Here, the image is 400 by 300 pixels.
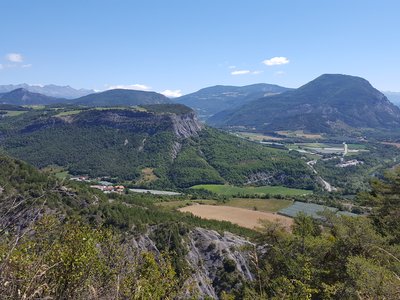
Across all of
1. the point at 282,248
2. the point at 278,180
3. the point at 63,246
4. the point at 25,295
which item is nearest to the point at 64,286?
the point at 63,246

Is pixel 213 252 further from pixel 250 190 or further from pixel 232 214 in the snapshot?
pixel 250 190

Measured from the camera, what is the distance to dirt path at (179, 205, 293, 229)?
99625mm

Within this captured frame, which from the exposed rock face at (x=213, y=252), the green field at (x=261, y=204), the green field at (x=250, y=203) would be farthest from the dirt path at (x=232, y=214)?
the exposed rock face at (x=213, y=252)

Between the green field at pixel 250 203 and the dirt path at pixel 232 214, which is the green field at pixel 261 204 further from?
the dirt path at pixel 232 214

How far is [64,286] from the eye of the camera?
12133mm

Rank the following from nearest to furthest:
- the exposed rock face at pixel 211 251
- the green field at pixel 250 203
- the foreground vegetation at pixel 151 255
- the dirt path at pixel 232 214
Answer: the foreground vegetation at pixel 151 255, the exposed rock face at pixel 211 251, the dirt path at pixel 232 214, the green field at pixel 250 203

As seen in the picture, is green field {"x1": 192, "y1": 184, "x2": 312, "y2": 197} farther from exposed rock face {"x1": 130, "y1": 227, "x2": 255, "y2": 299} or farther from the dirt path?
exposed rock face {"x1": 130, "y1": 227, "x2": 255, "y2": 299}

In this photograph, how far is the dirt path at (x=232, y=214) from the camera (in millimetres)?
99625

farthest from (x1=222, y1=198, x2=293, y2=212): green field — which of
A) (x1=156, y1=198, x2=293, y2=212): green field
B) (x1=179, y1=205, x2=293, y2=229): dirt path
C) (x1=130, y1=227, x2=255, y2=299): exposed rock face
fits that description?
(x1=130, y1=227, x2=255, y2=299): exposed rock face

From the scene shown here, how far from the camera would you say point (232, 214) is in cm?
10681

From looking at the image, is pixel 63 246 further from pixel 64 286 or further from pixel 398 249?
pixel 398 249

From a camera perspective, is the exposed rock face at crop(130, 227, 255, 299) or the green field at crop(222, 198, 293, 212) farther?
the green field at crop(222, 198, 293, 212)

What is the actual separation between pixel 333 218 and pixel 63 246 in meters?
30.0

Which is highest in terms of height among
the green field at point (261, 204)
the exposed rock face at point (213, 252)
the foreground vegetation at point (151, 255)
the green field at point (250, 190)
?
the foreground vegetation at point (151, 255)
